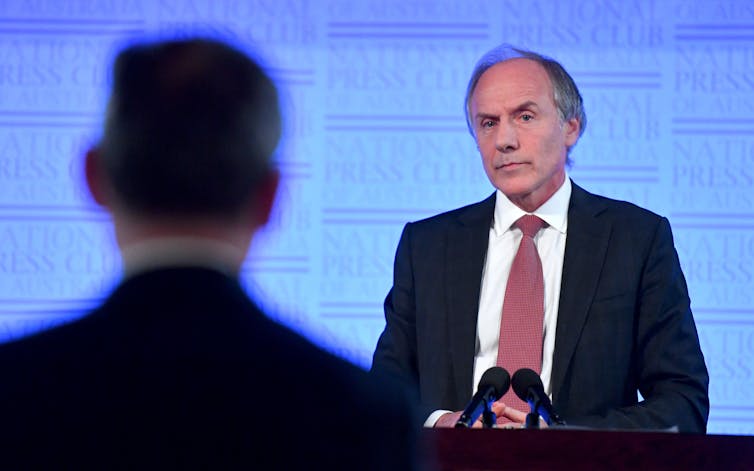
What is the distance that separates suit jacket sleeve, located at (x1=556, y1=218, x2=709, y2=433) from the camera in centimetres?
304

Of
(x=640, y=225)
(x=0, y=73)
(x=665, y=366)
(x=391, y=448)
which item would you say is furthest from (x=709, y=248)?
(x=391, y=448)

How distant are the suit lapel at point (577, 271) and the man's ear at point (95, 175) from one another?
2220mm

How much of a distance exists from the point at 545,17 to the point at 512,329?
151 cm

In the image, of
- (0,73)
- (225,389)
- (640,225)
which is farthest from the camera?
(0,73)

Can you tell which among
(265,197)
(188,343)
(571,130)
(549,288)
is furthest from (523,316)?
(188,343)

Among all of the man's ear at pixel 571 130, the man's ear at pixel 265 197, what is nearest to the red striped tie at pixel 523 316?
the man's ear at pixel 571 130

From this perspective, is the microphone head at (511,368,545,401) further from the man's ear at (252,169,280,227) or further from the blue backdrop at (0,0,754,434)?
the man's ear at (252,169,280,227)

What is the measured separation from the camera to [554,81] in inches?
140

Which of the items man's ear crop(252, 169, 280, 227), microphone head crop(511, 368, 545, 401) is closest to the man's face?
microphone head crop(511, 368, 545, 401)

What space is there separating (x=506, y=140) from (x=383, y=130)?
3.10 feet

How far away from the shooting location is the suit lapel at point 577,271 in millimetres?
3188

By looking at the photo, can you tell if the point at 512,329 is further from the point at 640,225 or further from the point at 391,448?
the point at 391,448

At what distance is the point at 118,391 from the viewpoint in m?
0.98

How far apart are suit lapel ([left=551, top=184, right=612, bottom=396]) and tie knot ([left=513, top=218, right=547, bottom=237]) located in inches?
3.5
